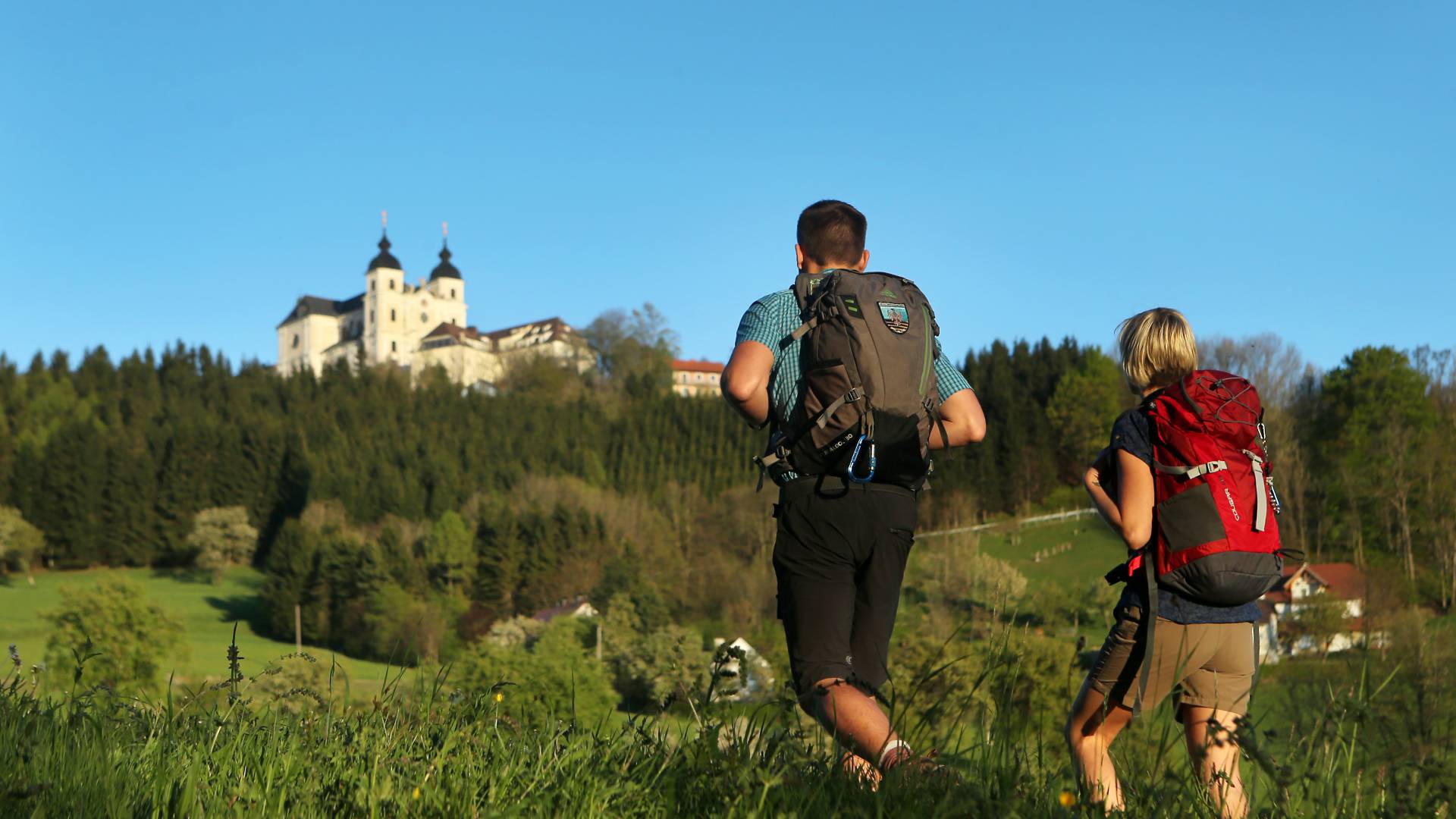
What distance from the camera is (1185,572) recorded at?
10.6 ft

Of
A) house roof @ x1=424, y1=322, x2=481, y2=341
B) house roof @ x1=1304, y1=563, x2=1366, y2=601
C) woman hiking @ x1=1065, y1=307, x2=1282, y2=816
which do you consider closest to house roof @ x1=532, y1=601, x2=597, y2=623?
house roof @ x1=1304, y1=563, x2=1366, y2=601

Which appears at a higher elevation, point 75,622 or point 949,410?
point 949,410

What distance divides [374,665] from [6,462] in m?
60.7

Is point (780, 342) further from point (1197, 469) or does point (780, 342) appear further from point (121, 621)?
point (121, 621)

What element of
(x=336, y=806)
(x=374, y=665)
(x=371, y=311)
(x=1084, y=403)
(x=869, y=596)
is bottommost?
(x=374, y=665)

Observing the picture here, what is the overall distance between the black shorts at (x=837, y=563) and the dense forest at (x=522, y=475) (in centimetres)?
4137

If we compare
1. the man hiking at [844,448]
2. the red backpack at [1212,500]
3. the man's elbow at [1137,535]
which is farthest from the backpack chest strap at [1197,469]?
the man hiking at [844,448]

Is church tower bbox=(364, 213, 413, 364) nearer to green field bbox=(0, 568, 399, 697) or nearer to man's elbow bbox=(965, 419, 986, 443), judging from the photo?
green field bbox=(0, 568, 399, 697)

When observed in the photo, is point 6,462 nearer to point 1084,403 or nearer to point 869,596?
point 1084,403

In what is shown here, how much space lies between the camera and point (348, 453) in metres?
98.4

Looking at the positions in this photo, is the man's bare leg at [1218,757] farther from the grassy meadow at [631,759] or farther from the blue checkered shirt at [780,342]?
the blue checkered shirt at [780,342]

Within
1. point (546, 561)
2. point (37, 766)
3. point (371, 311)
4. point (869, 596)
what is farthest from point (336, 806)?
point (371, 311)

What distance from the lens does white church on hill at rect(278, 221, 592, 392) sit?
5487 inches

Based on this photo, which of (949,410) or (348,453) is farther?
(348,453)
